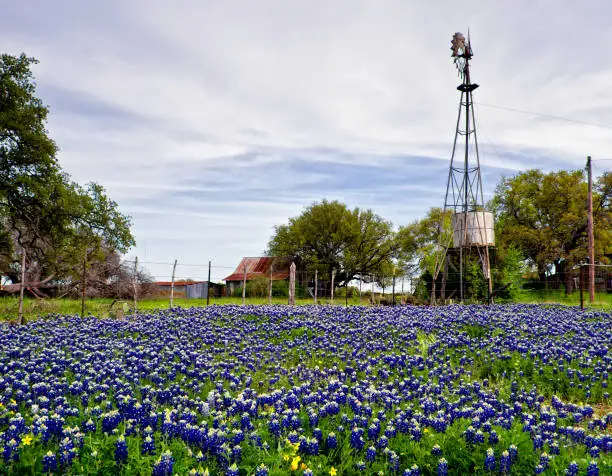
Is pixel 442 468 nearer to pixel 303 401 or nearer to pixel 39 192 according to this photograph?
pixel 303 401

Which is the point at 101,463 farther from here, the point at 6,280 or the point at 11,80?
the point at 6,280

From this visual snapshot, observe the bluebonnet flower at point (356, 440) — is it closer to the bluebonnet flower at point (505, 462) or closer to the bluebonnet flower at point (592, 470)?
the bluebonnet flower at point (505, 462)

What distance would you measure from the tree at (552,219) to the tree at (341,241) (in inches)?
546

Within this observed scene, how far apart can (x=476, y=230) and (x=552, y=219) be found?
73.4 feet

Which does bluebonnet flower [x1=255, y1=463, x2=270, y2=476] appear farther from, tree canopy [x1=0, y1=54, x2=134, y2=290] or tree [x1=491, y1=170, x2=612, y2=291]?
tree [x1=491, y1=170, x2=612, y2=291]

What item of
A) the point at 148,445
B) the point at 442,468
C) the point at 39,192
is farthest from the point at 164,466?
the point at 39,192

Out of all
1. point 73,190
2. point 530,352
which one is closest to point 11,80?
point 73,190

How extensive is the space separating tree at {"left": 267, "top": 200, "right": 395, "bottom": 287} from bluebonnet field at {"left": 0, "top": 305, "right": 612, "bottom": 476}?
158ft

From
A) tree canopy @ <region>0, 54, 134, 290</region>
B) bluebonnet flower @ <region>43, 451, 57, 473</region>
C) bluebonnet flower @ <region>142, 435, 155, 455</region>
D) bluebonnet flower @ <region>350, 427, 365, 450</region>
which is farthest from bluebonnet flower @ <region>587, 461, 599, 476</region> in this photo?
tree canopy @ <region>0, 54, 134, 290</region>

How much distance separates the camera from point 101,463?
493 cm

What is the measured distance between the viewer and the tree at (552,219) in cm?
4780

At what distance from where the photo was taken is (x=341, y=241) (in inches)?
2453

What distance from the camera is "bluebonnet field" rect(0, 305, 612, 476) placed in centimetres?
514

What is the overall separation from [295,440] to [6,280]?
3794cm
